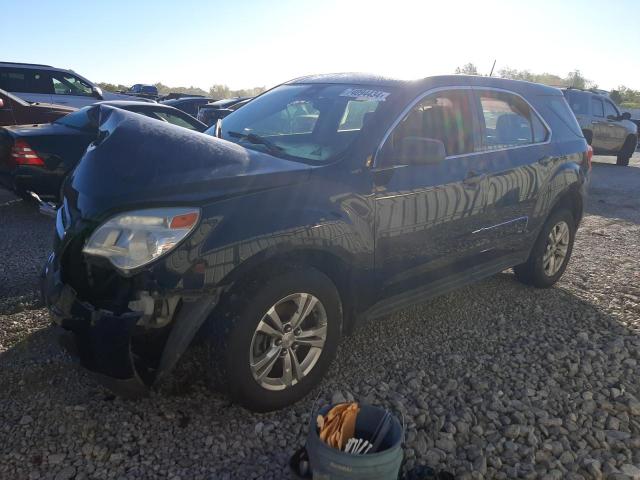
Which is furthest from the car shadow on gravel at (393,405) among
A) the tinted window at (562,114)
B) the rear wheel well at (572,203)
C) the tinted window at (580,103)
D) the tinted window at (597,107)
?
the tinted window at (597,107)

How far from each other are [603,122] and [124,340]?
1571 cm

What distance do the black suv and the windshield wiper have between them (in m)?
0.02

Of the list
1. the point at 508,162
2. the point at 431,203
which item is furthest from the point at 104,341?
the point at 508,162

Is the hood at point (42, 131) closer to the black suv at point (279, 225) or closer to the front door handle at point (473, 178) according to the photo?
the black suv at point (279, 225)

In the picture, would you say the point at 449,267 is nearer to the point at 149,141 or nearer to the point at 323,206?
the point at 323,206

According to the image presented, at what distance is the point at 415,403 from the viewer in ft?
10.0

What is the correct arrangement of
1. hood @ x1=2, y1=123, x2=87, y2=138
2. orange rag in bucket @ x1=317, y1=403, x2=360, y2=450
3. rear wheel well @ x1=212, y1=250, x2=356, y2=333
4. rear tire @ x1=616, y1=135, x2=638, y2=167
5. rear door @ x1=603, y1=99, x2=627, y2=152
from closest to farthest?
orange rag in bucket @ x1=317, y1=403, x2=360, y2=450
rear wheel well @ x1=212, y1=250, x2=356, y2=333
hood @ x1=2, y1=123, x2=87, y2=138
rear door @ x1=603, y1=99, x2=627, y2=152
rear tire @ x1=616, y1=135, x2=638, y2=167

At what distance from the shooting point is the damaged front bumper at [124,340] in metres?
2.40

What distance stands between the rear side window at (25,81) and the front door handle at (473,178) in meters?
10.3

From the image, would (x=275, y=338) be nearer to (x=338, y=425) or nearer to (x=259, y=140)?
(x=338, y=425)

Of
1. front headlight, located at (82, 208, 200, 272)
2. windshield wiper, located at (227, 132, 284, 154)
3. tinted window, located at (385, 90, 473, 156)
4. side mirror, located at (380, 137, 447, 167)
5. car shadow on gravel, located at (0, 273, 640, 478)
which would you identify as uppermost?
tinted window, located at (385, 90, 473, 156)

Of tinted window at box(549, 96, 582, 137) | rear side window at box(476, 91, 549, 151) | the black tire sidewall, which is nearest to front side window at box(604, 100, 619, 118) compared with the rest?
tinted window at box(549, 96, 582, 137)

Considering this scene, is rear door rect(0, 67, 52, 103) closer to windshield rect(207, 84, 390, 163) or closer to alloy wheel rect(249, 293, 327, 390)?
windshield rect(207, 84, 390, 163)

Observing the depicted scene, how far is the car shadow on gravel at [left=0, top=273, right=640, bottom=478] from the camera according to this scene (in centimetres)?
256
